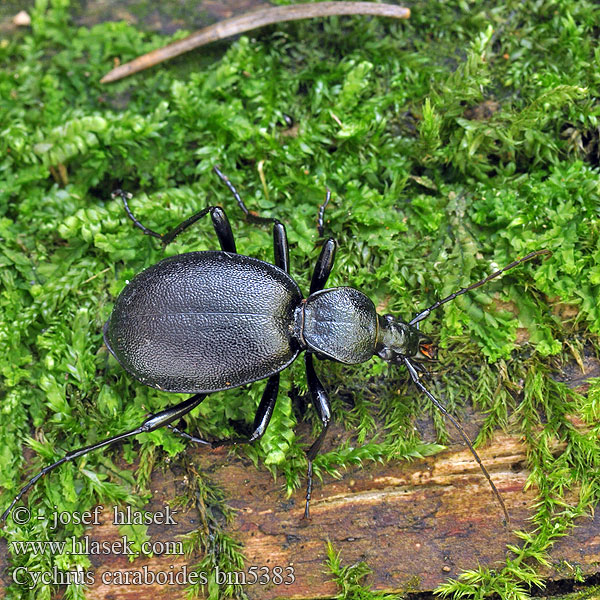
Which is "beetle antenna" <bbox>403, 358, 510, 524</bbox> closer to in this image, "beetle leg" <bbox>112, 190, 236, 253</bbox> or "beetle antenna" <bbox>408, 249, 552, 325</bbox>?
"beetle antenna" <bbox>408, 249, 552, 325</bbox>

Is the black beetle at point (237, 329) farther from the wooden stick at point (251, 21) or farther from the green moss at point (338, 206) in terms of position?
the wooden stick at point (251, 21)

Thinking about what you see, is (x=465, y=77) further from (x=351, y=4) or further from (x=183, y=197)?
(x=183, y=197)

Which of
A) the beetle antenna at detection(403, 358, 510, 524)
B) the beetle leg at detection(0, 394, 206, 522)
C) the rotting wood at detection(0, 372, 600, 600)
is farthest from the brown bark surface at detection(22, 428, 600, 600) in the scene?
the beetle leg at detection(0, 394, 206, 522)

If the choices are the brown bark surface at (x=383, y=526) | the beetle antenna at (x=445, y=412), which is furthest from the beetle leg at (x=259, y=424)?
the beetle antenna at (x=445, y=412)

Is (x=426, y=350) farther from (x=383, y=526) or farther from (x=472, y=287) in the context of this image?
(x=383, y=526)

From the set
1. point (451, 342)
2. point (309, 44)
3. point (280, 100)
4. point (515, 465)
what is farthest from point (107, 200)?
point (515, 465)

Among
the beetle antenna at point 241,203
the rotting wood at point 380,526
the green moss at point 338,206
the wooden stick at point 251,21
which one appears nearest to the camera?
the rotting wood at point 380,526
